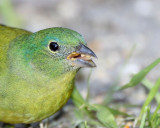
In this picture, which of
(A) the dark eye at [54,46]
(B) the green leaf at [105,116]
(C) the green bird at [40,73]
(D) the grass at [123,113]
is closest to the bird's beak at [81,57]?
(C) the green bird at [40,73]

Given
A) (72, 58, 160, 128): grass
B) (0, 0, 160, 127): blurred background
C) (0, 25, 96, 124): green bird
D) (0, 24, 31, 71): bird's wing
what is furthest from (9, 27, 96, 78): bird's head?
(0, 0, 160, 127): blurred background

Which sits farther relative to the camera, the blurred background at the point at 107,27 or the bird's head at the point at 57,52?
the blurred background at the point at 107,27

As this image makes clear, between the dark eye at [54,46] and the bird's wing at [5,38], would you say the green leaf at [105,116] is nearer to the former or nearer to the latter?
the dark eye at [54,46]

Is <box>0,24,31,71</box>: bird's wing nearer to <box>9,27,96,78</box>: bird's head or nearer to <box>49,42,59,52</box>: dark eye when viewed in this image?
<box>9,27,96,78</box>: bird's head

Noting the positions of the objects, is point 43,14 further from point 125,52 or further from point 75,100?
point 75,100

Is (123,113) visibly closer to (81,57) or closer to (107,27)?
(81,57)
